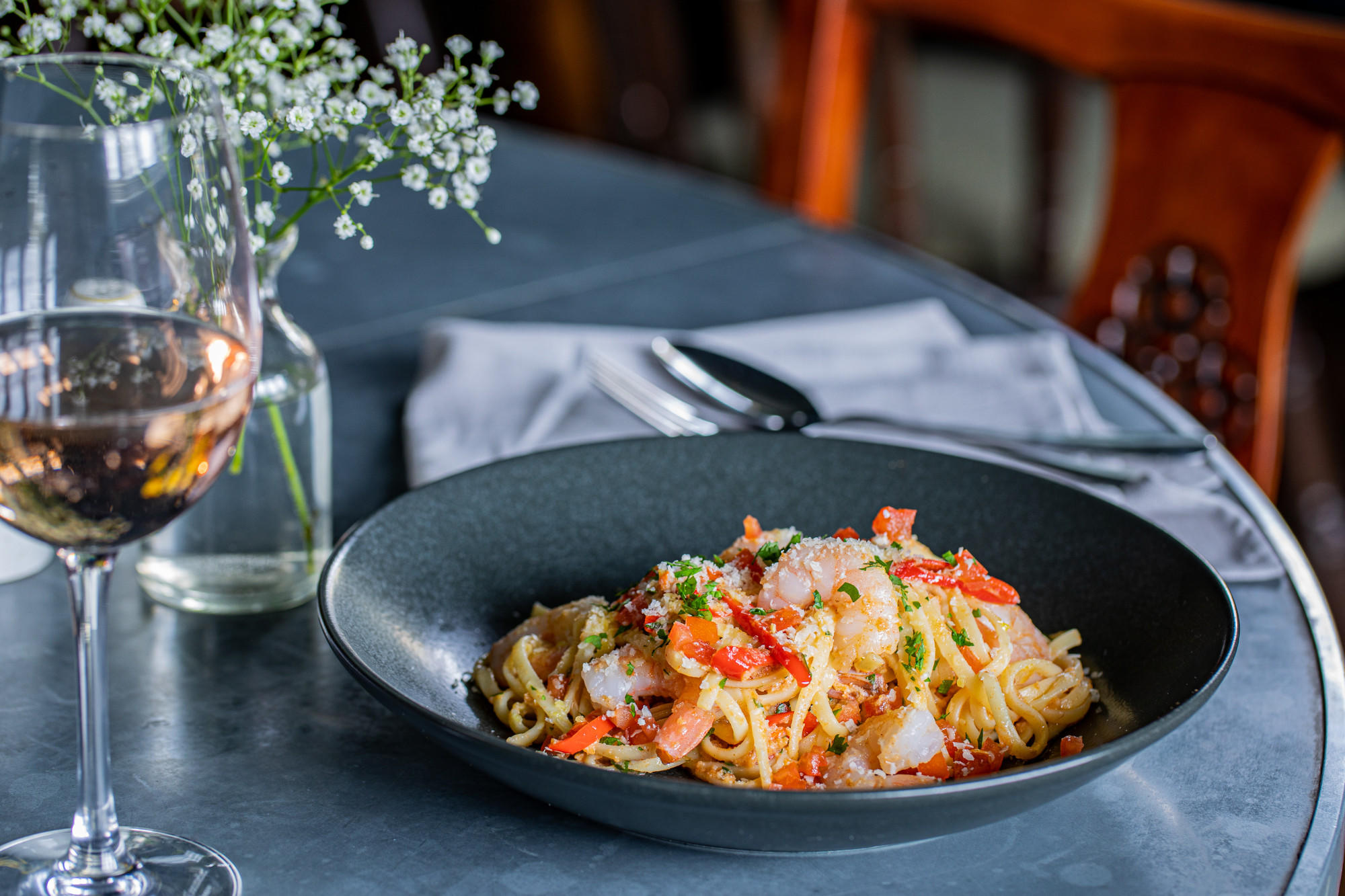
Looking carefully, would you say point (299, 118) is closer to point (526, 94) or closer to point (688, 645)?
point (526, 94)

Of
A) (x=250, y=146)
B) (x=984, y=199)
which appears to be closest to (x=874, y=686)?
(x=250, y=146)

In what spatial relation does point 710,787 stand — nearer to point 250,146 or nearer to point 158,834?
point 158,834

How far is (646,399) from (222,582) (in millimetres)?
477

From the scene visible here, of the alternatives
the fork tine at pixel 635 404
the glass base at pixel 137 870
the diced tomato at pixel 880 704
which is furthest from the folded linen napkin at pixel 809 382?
the glass base at pixel 137 870

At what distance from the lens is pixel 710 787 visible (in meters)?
0.66

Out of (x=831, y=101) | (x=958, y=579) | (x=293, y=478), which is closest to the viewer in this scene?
(x=958, y=579)

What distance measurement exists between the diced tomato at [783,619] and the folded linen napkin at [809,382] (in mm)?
477

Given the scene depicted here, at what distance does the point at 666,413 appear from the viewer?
1.35 meters

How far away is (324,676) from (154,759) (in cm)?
13

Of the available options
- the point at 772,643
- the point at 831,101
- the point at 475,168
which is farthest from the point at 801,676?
the point at 831,101

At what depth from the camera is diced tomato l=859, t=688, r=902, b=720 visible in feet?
2.78

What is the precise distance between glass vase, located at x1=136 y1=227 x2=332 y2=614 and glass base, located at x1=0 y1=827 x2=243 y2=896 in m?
0.30

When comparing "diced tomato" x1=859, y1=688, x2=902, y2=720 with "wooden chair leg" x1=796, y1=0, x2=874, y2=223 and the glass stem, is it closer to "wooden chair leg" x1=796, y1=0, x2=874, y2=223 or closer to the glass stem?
the glass stem

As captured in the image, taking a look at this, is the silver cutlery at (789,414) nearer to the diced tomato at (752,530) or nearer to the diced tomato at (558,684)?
the diced tomato at (752,530)
